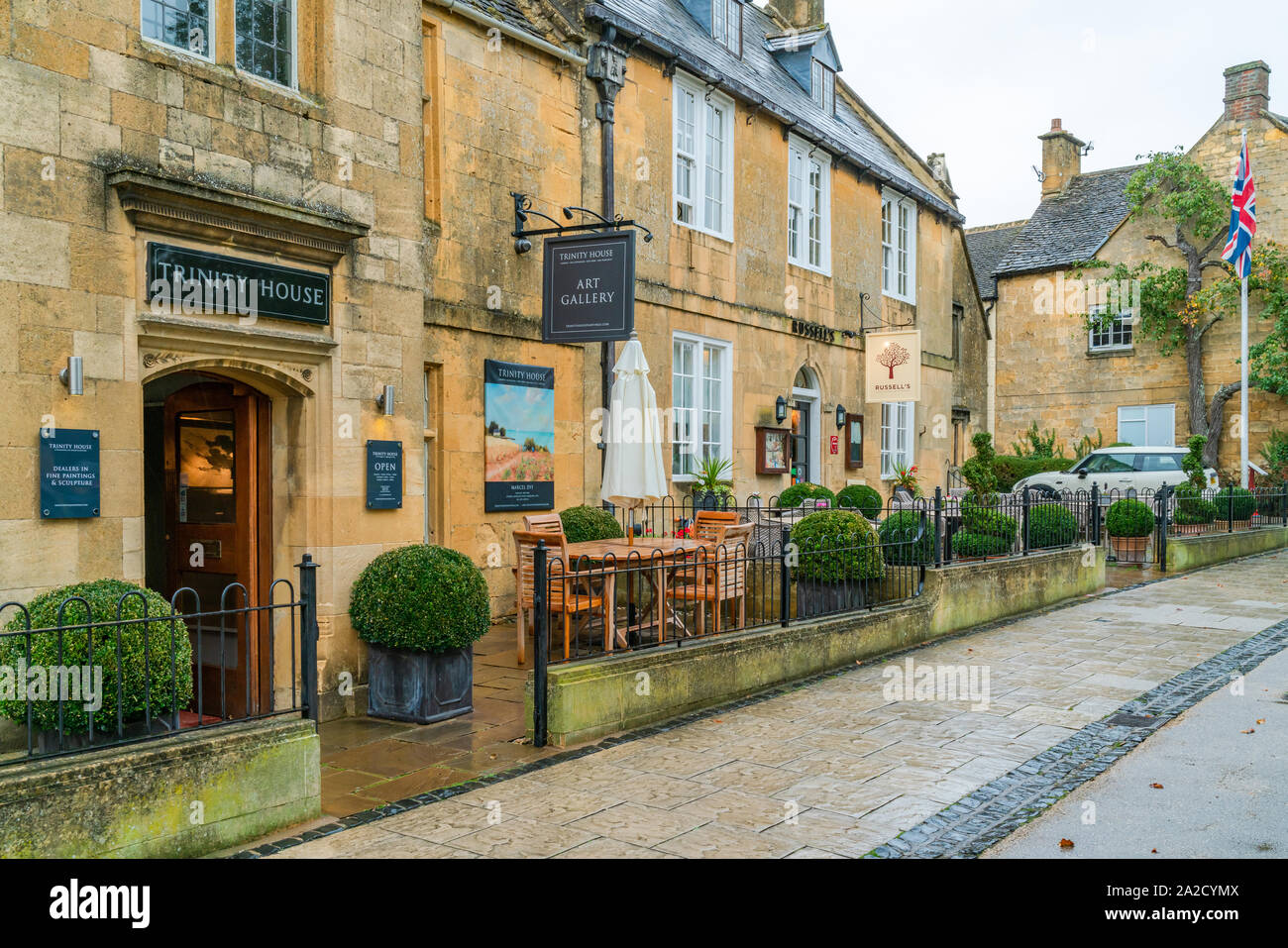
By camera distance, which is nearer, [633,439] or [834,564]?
[834,564]

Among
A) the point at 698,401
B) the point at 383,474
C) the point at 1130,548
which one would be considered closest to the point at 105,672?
the point at 383,474

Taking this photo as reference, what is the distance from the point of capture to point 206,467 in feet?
26.4

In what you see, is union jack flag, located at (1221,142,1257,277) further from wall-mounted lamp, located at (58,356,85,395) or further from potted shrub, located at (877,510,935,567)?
wall-mounted lamp, located at (58,356,85,395)

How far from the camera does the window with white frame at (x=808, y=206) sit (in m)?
18.2

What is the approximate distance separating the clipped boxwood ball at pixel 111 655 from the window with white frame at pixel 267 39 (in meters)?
3.97

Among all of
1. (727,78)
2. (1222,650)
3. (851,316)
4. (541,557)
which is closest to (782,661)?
(541,557)

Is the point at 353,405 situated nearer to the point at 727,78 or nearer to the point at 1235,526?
the point at 727,78

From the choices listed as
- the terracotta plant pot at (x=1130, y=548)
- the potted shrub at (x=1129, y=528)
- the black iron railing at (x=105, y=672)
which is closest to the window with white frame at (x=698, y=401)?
the potted shrub at (x=1129, y=528)

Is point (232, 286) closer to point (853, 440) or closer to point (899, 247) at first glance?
point (853, 440)

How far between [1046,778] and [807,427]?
13264 mm

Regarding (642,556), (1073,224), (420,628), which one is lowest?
(420,628)

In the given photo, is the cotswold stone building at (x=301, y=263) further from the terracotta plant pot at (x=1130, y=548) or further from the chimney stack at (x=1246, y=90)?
the chimney stack at (x=1246, y=90)

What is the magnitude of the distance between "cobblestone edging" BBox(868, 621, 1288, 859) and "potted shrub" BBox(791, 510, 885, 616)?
2.71 meters

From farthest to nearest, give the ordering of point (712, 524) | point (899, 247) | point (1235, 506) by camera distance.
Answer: point (899, 247), point (1235, 506), point (712, 524)
